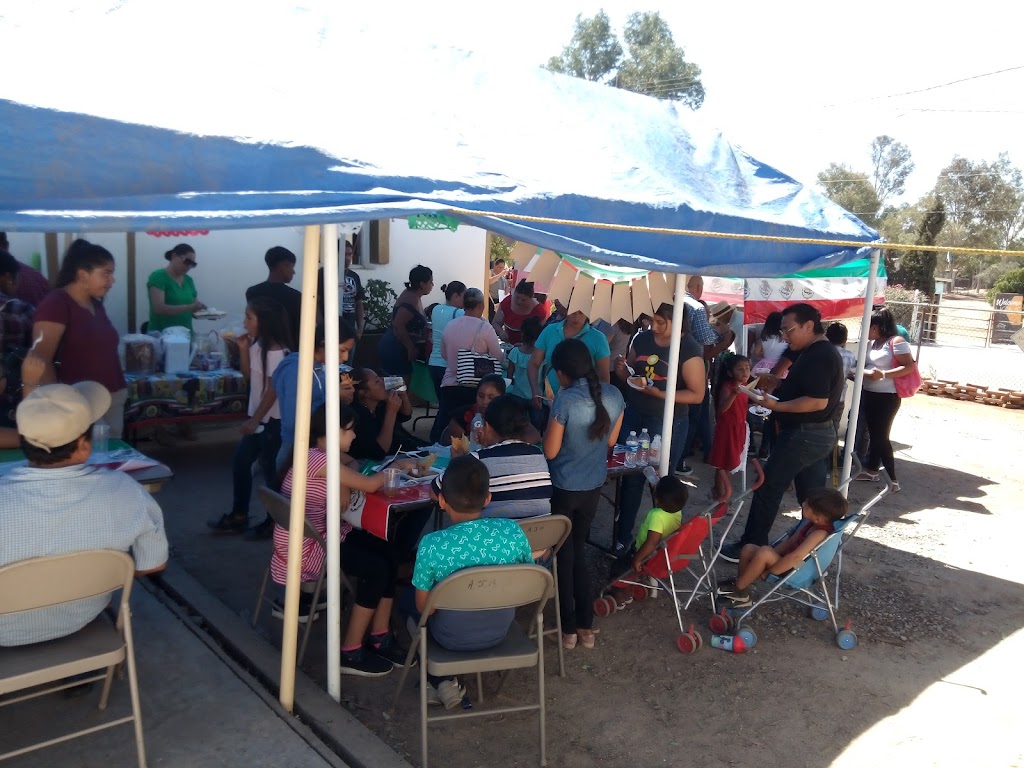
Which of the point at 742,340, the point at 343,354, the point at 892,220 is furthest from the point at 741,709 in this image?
the point at 892,220

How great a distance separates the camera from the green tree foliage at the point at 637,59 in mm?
40906

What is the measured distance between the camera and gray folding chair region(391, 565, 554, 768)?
2.99 metres

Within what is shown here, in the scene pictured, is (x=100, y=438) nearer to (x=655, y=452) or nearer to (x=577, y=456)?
(x=577, y=456)

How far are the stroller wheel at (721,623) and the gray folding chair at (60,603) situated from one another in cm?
279

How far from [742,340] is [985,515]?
344 centimetres

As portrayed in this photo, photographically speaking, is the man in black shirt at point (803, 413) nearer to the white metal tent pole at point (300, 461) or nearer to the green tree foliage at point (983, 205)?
the white metal tent pole at point (300, 461)

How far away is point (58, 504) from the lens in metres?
2.71

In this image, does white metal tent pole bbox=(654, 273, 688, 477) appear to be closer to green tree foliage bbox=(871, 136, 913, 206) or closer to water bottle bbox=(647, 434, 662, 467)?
water bottle bbox=(647, 434, 662, 467)

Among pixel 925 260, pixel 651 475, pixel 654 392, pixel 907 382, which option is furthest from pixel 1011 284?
pixel 651 475

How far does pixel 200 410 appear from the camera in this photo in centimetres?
652

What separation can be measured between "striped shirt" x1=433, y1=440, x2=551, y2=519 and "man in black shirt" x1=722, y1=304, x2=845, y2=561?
6.04ft

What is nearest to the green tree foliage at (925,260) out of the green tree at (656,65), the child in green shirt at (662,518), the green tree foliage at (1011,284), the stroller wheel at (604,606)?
the green tree foliage at (1011,284)

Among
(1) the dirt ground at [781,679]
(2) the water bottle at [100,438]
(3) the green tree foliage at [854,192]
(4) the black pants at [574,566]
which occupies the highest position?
(3) the green tree foliage at [854,192]

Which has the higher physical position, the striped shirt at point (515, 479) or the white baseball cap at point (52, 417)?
the white baseball cap at point (52, 417)
